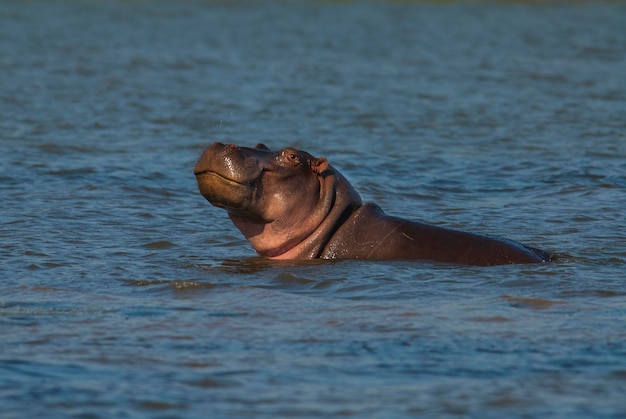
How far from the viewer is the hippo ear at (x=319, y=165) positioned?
7.60 meters

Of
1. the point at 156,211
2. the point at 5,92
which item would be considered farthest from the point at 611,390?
the point at 5,92

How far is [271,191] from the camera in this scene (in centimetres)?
746

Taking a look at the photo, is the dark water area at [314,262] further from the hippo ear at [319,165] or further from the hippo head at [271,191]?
the hippo ear at [319,165]

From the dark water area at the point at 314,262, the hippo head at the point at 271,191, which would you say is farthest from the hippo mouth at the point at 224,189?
the dark water area at the point at 314,262

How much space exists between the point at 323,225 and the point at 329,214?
83 mm

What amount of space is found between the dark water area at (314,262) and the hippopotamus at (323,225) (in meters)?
0.17

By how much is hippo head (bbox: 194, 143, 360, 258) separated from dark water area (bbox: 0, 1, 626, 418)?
9.3 inches

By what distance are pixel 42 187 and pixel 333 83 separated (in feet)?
30.9

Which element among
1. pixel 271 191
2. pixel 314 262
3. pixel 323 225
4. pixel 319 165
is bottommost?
pixel 314 262

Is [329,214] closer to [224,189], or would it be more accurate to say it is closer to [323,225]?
[323,225]

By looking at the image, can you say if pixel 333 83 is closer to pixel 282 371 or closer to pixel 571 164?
pixel 571 164

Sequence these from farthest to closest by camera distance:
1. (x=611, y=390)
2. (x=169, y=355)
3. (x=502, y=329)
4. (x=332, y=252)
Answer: (x=332, y=252) → (x=502, y=329) → (x=169, y=355) → (x=611, y=390)

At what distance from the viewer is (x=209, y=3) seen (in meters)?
39.3

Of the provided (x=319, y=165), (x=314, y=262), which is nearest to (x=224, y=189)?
(x=319, y=165)
